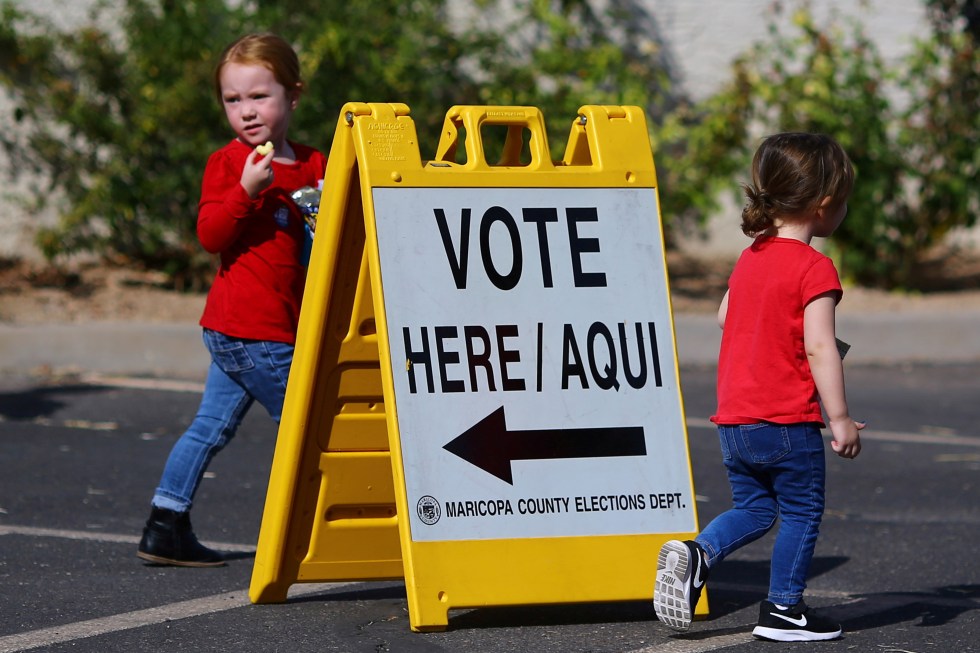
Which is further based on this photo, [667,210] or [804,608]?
[667,210]

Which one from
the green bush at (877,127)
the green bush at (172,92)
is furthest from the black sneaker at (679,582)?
the green bush at (877,127)

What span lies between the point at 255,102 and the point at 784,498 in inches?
81.5

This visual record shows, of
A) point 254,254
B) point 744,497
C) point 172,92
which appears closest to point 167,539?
point 254,254

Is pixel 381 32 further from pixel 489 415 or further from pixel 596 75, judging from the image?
pixel 489 415

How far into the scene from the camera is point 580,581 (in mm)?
4102

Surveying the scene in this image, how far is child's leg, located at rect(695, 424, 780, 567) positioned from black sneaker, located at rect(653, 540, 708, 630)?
0.22 feet

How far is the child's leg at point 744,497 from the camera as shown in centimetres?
403

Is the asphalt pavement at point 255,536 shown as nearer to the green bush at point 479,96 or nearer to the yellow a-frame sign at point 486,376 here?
the yellow a-frame sign at point 486,376

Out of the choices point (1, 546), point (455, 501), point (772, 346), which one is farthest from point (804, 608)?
point (1, 546)

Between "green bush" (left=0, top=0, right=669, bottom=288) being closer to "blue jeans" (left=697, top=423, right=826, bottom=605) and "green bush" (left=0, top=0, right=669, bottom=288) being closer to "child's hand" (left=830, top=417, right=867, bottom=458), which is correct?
"blue jeans" (left=697, top=423, right=826, bottom=605)

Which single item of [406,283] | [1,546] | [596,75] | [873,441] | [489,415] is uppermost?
[596,75]

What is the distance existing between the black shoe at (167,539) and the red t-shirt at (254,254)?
63cm

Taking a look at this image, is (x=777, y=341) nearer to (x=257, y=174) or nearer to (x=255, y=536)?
(x=257, y=174)

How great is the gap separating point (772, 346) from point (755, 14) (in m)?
10.4
